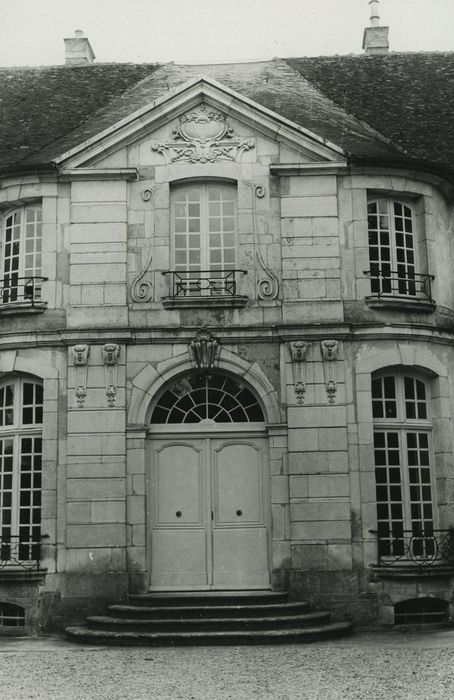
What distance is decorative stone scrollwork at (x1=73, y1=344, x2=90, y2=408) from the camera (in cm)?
1397

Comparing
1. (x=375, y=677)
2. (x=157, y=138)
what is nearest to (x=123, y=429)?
(x=157, y=138)

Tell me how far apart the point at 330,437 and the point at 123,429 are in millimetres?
3064

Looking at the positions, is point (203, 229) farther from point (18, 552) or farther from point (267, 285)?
point (18, 552)

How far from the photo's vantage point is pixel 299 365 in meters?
14.1

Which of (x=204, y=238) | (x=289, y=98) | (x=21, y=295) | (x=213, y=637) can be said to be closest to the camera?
(x=213, y=637)

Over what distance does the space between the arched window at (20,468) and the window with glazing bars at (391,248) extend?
18.2 ft

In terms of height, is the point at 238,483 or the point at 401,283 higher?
the point at 401,283

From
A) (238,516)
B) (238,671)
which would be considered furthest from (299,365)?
(238,671)

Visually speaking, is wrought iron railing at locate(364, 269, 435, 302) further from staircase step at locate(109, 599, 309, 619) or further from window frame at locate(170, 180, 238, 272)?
staircase step at locate(109, 599, 309, 619)

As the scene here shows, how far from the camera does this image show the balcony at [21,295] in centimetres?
1431

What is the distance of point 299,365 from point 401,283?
223 centimetres

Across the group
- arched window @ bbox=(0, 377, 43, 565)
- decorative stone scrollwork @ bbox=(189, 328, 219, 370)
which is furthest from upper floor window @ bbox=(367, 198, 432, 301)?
arched window @ bbox=(0, 377, 43, 565)

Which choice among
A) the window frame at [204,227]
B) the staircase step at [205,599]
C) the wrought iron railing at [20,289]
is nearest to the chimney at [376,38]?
the window frame at [204,227]

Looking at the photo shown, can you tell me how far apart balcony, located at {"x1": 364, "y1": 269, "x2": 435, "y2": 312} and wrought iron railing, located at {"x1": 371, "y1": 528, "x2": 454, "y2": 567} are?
3.41 m
